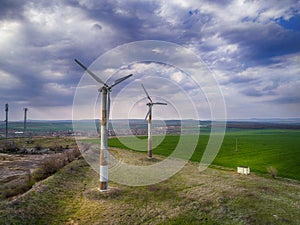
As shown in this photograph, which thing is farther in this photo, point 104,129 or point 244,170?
point 244,170

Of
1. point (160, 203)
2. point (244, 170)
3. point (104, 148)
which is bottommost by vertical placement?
point (160, 203)

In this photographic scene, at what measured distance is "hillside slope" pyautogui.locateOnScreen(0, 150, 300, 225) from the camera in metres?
17.3

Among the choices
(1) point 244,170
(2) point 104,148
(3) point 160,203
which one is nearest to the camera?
(3) point 160,203

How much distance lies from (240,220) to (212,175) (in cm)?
1365

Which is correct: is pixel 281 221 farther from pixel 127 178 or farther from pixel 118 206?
pixel 127 178

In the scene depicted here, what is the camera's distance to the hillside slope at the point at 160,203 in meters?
17.3

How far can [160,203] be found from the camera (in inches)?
814

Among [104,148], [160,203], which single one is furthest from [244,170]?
[104,148]

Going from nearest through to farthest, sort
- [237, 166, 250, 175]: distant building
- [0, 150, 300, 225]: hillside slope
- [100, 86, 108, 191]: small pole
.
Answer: [0, 150, 300, 225]: hillside slope, [100, 86, 108, 191]: small pole, [237, 166, 250, 175]: distant building

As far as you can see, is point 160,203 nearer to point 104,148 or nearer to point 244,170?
point 104,148

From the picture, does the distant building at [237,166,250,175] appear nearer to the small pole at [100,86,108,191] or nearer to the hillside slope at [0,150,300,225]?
the hillside slope at [0,150,300,225]

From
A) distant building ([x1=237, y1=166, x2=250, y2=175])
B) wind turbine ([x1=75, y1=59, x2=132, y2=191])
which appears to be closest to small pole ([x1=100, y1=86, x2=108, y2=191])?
wind turbine ([x1=75, y1=59, x2=132, y2=191])

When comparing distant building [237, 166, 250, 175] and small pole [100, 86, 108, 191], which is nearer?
small pole [100, 86, 108, 191]

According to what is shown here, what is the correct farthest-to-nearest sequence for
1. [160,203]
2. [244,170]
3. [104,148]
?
[244,170], [104,148], [160,203]
